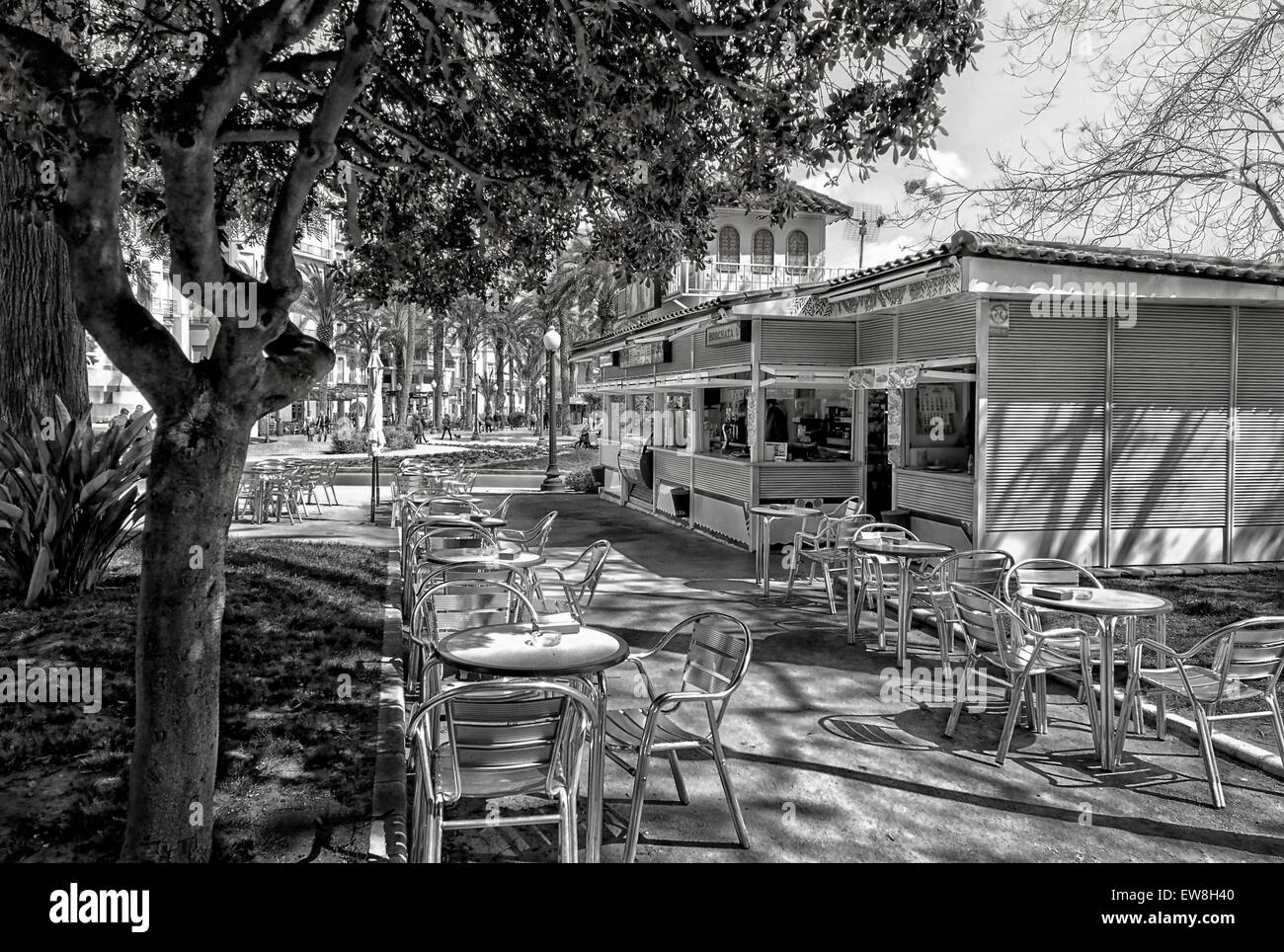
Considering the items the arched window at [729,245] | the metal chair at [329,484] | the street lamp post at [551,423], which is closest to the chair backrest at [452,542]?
the metal chair at [329,484]

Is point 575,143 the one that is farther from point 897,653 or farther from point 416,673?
point 897,653

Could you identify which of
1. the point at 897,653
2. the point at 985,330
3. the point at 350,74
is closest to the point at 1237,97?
the point at 985,330

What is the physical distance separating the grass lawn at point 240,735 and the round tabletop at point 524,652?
2.85 ft

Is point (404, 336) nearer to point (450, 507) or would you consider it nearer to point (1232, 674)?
point (450, 507)

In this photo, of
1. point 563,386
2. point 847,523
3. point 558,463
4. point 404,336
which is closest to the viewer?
point 847,523

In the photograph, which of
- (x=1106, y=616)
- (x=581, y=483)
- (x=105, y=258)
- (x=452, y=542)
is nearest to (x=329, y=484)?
(x=581, y=483)

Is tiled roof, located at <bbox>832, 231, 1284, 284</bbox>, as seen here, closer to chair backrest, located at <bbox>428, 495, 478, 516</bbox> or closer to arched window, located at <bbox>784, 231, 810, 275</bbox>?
chair backrest, located at <bbox>428, 495, 478, 516</bbox>

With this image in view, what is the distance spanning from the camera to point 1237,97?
403 inches

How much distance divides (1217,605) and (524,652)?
743 cm

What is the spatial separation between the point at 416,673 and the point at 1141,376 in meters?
8.93

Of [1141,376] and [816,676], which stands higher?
[1141,376]

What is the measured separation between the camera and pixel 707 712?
421 cm
